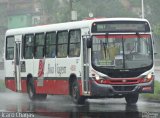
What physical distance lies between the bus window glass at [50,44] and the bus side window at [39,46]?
495mm

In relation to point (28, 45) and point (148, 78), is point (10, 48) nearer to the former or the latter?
point (28, 45)

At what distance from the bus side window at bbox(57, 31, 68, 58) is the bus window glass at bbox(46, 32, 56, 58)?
1.39 feet

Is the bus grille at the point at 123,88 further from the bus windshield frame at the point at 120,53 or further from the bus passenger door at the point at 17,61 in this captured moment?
the bus passenger door at the point at 17,61

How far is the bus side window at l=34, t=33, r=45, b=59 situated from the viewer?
2574cm

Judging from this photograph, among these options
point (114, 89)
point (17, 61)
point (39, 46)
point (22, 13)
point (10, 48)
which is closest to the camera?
point (114, 89)

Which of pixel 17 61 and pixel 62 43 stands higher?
pixel 62 43

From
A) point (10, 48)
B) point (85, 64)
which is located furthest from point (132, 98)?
point (10, 48)

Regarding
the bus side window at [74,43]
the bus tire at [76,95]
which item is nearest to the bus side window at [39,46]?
the bus side window at [74,43]

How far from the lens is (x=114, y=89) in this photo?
2139 centimetres

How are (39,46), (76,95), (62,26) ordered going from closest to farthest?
(76,95) < (62,26) < (39,46)

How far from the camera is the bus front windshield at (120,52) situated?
70.5ft

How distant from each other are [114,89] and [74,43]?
2.54 metres

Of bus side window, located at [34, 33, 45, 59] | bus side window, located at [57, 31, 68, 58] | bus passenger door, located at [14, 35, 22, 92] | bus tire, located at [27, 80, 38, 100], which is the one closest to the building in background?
bus passenger door, located at [14, 35, 22, 92]

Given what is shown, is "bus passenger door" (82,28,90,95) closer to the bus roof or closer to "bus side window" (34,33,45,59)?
the bus roof
